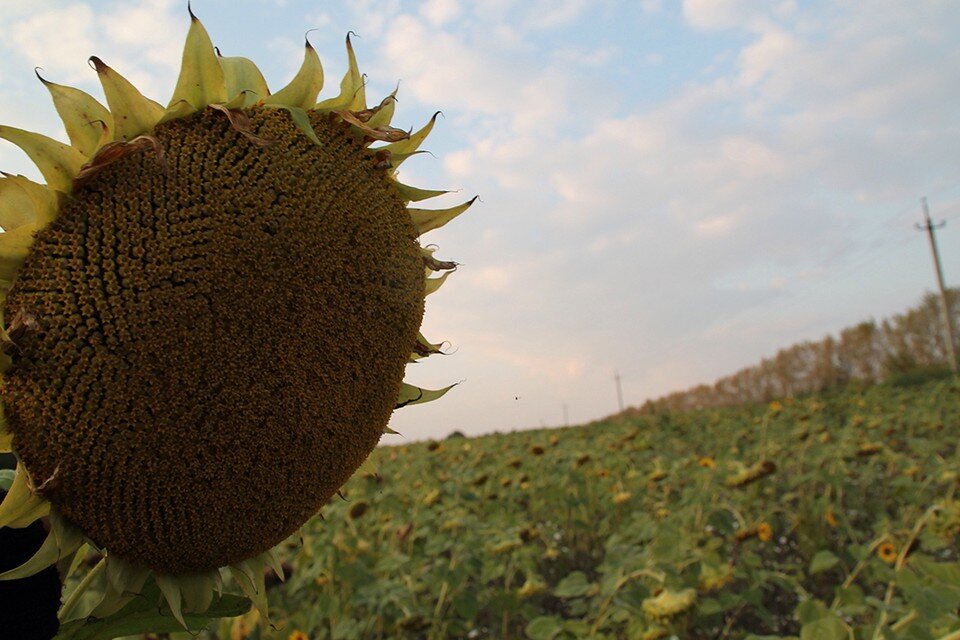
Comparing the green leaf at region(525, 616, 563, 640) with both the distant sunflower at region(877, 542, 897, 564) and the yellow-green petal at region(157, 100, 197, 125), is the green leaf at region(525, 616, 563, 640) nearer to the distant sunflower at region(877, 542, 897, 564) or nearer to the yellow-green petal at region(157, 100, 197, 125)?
the distant sunflower at region(877, 542, 897, 564)

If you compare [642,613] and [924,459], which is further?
[924,459]

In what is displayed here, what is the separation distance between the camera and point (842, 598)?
3.19 metres

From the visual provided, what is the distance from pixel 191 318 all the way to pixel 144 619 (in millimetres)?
431

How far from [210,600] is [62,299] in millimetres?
398

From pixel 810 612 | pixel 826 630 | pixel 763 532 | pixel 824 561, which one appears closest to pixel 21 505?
pixel 826 630

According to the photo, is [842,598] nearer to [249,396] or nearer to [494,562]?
[494,562]

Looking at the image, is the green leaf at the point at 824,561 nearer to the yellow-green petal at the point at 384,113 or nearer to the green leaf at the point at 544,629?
the green leaf at the point at 544,629

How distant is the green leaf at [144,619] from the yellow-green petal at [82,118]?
530 mm

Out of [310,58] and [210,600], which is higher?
[310,58]

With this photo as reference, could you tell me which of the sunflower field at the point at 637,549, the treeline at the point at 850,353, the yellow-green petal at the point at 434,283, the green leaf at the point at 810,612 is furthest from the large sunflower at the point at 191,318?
the treeline at the point at 850,353

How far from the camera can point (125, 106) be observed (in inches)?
32.9

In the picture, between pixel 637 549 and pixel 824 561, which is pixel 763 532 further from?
pixel 637 549

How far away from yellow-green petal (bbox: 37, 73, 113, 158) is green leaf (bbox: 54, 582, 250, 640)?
530 mm

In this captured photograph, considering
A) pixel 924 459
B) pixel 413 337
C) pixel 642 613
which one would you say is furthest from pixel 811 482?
pixel 413 337
